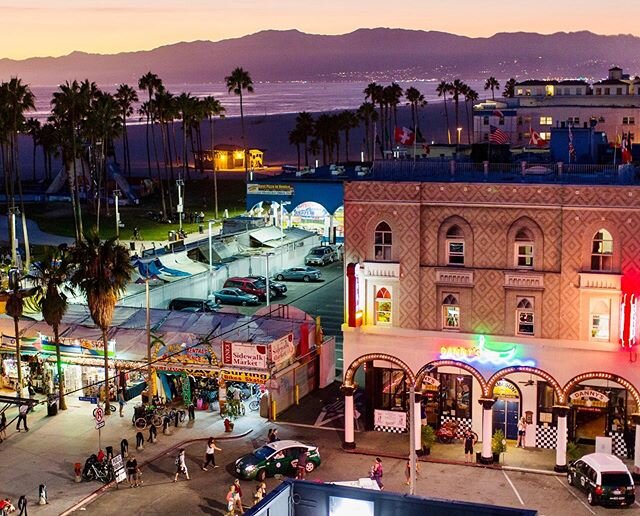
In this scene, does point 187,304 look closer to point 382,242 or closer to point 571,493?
point 382,242

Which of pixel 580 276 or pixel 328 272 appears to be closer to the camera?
pixel 580 276

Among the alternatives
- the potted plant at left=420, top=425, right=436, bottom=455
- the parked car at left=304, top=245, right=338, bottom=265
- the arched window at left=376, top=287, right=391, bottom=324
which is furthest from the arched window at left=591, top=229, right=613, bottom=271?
the parked car at left=304, top=245, right=338, bottom=265

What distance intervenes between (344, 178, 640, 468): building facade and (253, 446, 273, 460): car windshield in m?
5.59

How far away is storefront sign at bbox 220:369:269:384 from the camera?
51.2 m

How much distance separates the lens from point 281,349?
51969 millimetres

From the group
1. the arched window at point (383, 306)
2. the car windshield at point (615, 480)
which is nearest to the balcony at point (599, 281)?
the car windshield at point (615, 480)

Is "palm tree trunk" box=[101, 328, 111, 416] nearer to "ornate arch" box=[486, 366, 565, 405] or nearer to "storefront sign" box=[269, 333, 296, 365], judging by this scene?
"storefront sign" box=[269, 333, 296, 365]

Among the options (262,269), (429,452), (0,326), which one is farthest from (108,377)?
(262,269)

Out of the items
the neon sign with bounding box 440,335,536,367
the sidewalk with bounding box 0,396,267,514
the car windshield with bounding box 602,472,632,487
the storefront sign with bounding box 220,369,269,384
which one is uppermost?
the neon sign with bounding box 440,335,536,367

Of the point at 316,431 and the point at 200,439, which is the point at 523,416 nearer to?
the point at 316,431

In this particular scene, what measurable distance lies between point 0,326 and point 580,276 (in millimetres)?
32464

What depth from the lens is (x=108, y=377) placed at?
176ft

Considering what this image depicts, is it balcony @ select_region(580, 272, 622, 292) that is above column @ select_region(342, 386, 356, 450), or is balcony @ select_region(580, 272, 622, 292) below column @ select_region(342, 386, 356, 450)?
above

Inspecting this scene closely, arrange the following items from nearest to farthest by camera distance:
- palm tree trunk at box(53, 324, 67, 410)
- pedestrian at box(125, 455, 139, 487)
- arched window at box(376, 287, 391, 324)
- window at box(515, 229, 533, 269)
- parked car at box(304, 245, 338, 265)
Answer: pedestrian at box(125, 455, 139, 487), window at box(515, 229, 533, 269), arched window at box(376, 287, 391, 324), palm tree trunk at box(53, 324, 67, 410), parked car at box(304, 245, 338, 265)
